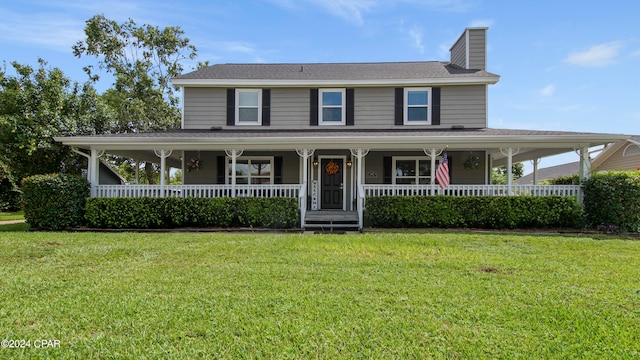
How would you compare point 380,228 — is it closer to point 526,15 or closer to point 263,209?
point 263,209

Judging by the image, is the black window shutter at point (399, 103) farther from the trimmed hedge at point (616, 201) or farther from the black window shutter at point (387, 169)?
the trimmed hedge at point (616, 201)

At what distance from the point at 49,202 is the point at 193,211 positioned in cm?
370

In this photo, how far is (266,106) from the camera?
1177 centimetres

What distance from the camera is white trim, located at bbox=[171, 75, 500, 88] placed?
1127cm

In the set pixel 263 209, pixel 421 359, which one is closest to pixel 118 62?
pixel 263 209

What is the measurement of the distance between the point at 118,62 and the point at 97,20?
2.40 meters

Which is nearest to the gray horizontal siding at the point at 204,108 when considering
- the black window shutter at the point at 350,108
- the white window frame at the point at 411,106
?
the black window shutter at the point at 350,108

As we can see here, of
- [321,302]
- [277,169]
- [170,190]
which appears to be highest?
[277,169]

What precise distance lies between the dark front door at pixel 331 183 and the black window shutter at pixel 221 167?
341cm

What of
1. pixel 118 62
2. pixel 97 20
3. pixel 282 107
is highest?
pixel 97 20

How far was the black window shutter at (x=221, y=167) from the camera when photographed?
11.5m

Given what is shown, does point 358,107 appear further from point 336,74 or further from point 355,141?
point 355,141

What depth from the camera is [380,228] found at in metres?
9.23

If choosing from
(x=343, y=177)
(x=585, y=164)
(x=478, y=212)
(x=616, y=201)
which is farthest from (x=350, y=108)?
(x=616, y=201)
